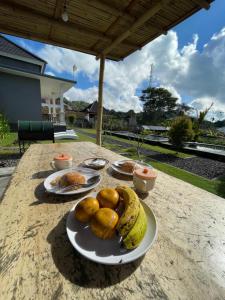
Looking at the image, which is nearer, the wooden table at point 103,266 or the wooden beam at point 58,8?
the wooden table at point 103,266

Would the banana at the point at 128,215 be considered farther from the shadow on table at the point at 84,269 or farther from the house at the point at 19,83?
the house at the point at 19,83

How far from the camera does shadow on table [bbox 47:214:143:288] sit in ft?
1.39

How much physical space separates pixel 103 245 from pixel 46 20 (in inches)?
133

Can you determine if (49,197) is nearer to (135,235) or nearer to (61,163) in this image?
(61,163)

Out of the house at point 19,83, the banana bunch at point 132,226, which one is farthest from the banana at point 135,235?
the house at point 19,83

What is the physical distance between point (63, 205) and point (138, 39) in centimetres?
349

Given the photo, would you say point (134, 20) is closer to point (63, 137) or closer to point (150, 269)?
point (150, 269)

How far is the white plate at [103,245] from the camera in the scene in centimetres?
46

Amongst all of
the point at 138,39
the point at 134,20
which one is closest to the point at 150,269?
the point at 134,20

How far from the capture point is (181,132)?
6.86 m

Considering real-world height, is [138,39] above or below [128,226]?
above

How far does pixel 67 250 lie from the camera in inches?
20.6

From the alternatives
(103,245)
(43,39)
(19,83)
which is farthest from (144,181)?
(19,83)

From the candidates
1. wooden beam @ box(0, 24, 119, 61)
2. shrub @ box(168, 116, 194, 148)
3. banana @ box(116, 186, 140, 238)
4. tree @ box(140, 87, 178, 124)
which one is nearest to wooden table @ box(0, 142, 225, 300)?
banana @ box(116, 186, 140, 238)
